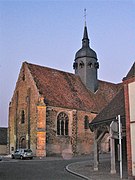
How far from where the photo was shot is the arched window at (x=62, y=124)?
4156cm

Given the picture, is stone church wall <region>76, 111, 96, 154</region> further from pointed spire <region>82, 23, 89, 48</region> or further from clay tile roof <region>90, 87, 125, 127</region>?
clay tile roof <region>90, 87, 125, 127</region>

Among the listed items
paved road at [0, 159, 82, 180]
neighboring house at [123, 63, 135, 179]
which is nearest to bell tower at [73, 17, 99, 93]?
paved road at [0, 159, 82, 180]

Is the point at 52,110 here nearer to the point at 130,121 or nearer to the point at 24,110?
the point at 24,110

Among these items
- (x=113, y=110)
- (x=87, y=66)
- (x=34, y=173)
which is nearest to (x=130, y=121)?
(x=113, y=110)

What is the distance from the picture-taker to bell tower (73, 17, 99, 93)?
49.9m

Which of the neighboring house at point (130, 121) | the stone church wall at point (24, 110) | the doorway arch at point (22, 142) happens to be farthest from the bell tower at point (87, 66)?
the neighboring house at point (130, 121)

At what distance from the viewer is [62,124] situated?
42188 millimetres

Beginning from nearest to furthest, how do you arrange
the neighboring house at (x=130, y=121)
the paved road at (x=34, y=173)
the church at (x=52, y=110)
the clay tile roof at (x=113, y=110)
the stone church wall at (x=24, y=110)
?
the neighboring house at (x=130, y=121) < the paved road at (x=34, y=173) < the clay tile roof at (x=113, y=110) < the church at (x=52, y=110) < the stone church wall at (x=24, y=110)

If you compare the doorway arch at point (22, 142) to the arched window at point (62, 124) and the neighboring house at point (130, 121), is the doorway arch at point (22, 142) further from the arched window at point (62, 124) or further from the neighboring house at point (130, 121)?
the neighboring house at point (130, 121)

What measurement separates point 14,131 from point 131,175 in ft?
106

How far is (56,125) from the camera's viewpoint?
4103cm

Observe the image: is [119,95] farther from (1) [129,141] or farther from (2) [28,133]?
(2) [28,133]

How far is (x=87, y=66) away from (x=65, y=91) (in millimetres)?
7460

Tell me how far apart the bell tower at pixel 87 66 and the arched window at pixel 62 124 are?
939cm
